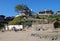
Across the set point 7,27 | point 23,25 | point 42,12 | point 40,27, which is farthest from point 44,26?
point 42,12

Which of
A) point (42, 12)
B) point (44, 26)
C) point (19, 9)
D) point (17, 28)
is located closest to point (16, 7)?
point (19, 9)

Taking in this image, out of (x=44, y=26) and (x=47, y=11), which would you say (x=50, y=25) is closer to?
(x=44, y=26)

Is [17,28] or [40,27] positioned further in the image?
[17,28]

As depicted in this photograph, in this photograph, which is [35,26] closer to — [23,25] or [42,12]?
[23,25]

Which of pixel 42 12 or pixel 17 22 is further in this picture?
pixel 42 12

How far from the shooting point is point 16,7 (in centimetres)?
6100

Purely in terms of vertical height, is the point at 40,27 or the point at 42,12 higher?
the point at 42,12

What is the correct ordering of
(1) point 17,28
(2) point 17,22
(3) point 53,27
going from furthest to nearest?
1. (2) point 17,22
2. (1) point 17,28
3. (3) point 53,27

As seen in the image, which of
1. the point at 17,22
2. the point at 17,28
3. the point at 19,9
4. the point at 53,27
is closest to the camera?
the point at 53,27

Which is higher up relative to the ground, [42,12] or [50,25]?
[42,12]

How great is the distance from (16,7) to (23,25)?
24182 millimetres

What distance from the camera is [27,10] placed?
197 ft

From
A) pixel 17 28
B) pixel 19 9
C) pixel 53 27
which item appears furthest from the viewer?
pixel 19 9

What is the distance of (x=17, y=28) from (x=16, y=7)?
25249 millimetres
